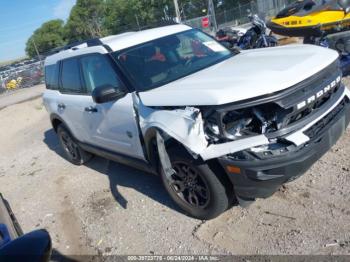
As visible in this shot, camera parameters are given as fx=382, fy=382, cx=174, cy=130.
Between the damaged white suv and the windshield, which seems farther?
the windshield

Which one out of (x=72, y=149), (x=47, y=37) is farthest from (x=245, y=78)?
(x=47, y=37)

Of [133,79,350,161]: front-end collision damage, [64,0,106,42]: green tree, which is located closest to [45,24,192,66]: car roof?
[133,79,350,161]: front-end collision damage

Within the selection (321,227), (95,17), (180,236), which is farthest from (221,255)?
(95,17)

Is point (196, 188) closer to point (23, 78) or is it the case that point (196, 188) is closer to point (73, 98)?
point (73, 98)

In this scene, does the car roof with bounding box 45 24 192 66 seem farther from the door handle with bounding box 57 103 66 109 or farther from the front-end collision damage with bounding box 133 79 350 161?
the front-end collision damage with bounding box 133 79 350 161

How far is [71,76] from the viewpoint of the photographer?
5.64m

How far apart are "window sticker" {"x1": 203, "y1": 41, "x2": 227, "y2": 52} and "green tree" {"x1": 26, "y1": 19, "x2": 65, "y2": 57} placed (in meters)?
91.9

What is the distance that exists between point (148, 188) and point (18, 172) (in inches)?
144

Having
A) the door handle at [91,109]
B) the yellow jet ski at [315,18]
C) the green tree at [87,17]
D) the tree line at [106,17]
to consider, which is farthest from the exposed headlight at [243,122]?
the green tree at [87,17]

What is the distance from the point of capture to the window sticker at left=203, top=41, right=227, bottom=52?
5.00 m

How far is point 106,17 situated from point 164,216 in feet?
256

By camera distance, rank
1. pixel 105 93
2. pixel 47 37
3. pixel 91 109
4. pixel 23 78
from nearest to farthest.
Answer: pixel 105 93
pixel 91 109
pixel 23 78
pixel 47 37

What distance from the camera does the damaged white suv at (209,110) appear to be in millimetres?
3215

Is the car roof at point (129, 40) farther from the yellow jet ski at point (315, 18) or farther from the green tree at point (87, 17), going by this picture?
the green tree at point (87, 17)
